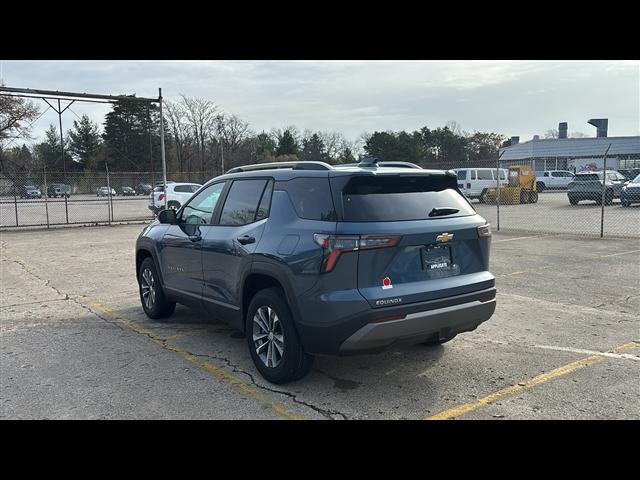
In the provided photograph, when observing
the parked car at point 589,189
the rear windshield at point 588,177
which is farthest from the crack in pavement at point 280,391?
the rear windshield at point 588,177

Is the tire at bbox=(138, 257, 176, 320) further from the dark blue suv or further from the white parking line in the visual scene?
the white parking line

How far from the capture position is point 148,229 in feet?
22.4

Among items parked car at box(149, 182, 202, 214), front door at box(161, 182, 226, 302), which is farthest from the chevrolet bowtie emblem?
parked car at box(149, 182, 202, 214)

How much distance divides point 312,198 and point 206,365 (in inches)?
77.3

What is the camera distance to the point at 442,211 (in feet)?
14.5

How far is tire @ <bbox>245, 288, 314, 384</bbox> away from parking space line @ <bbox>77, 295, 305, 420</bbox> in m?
0.23

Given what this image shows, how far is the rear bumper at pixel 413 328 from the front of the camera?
386 cm

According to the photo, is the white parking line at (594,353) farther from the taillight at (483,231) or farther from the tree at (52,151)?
the tree at (52,151)

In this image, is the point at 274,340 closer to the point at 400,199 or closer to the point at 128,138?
the point at 400,199

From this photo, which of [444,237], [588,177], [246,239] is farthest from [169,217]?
[588,177]

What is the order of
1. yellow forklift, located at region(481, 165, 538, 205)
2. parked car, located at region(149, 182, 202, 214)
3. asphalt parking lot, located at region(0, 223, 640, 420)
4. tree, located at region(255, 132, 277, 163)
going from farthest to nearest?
tree, located at region(255, 132, 277, 163)
yellow forklift, located at region(481, 165, 538, 205)
parked car, located at region(149, 182, 202, 214)
asphalt parking lot, located at region(0, 223, 640, 420)

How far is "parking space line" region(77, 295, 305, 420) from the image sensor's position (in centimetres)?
399

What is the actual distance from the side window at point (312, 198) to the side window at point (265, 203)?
0.91ft
